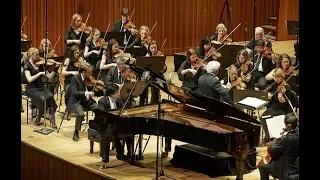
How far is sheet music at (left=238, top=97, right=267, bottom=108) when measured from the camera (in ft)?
27.1

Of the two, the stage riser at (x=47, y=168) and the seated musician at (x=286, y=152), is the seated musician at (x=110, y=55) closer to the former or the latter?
the stage riser at (x=47, y=168)

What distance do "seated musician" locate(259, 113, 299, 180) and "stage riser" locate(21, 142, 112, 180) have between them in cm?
206

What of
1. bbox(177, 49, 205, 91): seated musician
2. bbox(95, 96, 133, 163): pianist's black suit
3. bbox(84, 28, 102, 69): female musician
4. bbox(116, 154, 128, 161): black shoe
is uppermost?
bbox(84, 28, 102, 69): female musician

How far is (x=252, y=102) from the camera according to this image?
836 cm

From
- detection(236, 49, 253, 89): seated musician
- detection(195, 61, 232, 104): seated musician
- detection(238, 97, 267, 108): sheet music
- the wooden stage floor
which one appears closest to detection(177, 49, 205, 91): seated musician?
detection(236, 49, 253, 89): seated musician

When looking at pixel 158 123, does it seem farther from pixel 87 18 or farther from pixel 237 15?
pixel 237 15

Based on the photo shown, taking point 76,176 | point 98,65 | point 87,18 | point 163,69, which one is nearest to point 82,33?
point 98,65

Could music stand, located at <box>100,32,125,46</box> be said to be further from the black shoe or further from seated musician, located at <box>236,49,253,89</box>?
the black shoe

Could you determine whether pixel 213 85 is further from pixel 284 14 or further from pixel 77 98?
pixel 284 14

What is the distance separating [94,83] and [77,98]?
328mm

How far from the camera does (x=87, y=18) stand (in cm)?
1480

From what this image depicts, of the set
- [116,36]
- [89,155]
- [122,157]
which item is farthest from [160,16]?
[122,157]

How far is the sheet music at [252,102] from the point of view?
825 cm

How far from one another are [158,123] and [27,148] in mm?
2395
